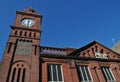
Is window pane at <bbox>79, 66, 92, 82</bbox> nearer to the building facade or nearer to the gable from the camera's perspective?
the building facade

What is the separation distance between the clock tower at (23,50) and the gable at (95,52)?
5144mm

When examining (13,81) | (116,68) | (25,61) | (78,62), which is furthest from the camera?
(116,68)

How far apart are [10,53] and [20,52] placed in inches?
42.0

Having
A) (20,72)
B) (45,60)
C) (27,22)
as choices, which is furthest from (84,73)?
(27,22)

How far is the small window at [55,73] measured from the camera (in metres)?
14.0

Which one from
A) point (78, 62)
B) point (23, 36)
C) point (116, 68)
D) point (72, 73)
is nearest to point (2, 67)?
point (23, 36)

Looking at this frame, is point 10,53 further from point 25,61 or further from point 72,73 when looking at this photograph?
point 72,73

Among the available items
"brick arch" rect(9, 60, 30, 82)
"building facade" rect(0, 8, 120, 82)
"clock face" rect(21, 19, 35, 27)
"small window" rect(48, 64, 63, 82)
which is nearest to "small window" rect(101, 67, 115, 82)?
"building facade" rect(0, 8, 120, 82)

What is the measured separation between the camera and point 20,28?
57.6 ft

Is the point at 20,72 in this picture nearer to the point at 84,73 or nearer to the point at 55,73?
the point at 55,73

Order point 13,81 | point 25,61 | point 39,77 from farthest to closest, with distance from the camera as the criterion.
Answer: point 25,61 < point 39,77 < point 13,81

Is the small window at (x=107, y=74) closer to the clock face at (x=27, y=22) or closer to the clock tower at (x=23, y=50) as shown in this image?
the clock tower at (x=23, y=50)

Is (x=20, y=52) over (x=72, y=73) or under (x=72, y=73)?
over

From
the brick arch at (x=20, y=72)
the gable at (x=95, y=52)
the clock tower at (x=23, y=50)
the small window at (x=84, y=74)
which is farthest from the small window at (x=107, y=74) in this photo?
the brick arch at (x=20, y=72)
